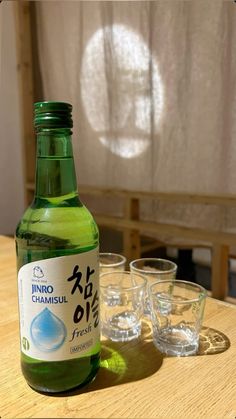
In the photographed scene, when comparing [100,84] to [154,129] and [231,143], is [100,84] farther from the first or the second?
[231,143]

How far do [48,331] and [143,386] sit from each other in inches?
4.2

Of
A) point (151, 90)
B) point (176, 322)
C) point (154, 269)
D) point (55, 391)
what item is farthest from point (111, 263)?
point (151, 90)

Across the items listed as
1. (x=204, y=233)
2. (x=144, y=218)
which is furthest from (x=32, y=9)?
(x=204, y=233)

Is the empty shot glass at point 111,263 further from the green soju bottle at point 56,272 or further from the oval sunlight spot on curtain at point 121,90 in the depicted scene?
the oval sunlight spot on curtain at point 121,90

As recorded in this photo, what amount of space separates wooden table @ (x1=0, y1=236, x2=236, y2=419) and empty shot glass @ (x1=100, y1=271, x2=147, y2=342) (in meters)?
0.02

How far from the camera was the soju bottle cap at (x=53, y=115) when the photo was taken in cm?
29

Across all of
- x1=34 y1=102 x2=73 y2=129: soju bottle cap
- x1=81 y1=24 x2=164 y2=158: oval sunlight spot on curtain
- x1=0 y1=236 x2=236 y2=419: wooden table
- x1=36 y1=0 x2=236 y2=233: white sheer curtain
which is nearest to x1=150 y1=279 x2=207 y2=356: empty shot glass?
x1=0 y1=236 x2=236 y2=419: wooden table

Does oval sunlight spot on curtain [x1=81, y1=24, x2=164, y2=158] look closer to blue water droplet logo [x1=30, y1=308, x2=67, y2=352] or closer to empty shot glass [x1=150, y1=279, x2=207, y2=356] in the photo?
empty shot glass [x1=150, y1=279, x2=207, y2=356]

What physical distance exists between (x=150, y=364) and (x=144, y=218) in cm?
116

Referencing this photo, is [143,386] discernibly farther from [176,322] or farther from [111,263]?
[111,263]

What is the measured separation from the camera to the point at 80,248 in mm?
308

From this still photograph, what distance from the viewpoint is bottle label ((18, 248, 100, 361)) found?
11.7 inches

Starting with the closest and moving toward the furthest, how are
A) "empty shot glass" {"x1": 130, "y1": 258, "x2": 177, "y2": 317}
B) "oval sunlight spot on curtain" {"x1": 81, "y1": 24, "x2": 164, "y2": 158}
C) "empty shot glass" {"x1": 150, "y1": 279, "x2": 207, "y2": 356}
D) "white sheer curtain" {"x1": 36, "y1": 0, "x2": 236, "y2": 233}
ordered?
"empty shot glass" {"x1": 150, "y1": 279, "x2": 207, "y2": 356} < "empty shot glass" {"x1": 130, "y1": 258, "x2": 177, "y2": 317} < "white sheer curtain" {"x1": 36, "y1": 0, "x2": 236, "y2": 233} < "oval sunlight spot on curtain" {"x1": 81, "y1": 24, "x2": 164, "y2": 158}

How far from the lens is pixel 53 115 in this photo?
0.29m
